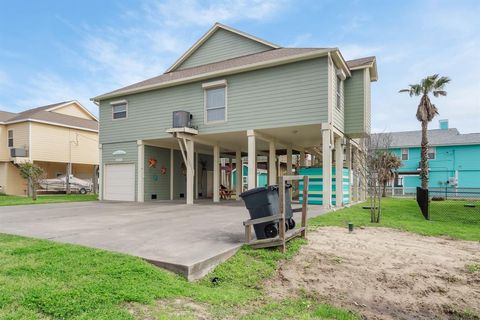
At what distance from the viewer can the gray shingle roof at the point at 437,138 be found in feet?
88.4

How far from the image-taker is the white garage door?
1518 cm

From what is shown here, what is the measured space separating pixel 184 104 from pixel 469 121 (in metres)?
35.1

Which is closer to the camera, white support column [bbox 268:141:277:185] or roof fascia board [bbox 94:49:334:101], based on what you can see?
roof fascia board [bbox 94:49:334:101]

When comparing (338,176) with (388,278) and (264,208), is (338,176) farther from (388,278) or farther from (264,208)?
(388,278)

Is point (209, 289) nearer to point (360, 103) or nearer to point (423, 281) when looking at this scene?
point (423, 281)

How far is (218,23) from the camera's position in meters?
15.3

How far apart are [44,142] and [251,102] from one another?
1778 centimetres

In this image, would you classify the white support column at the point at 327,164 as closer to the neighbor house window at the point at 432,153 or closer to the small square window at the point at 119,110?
the small square window at the point at 119,110

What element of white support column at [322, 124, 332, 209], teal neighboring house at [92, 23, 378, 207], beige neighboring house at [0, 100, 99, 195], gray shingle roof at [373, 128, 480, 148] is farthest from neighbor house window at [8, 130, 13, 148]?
gray shingle roof at [373, 128, 480, 148]

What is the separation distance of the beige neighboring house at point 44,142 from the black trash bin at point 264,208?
21533 millimetres

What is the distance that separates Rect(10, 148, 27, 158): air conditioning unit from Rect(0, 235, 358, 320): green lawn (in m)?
19.9


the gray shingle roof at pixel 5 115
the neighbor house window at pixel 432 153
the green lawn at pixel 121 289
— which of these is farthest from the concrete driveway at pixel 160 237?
the neighbor house window at pixel 432 153

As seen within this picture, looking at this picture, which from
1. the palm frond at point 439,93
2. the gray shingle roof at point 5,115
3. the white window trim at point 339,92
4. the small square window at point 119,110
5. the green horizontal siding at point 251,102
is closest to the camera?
the green horizontal siding at point 251,102

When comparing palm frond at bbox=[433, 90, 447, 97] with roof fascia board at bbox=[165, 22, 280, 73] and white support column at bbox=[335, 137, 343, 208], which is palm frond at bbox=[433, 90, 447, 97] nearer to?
white support column at bbox=[335, 137, 343, 208]
